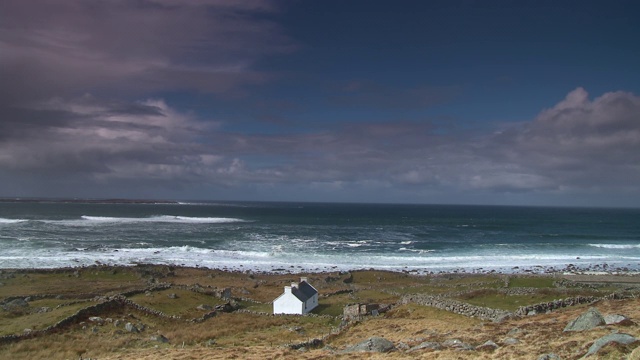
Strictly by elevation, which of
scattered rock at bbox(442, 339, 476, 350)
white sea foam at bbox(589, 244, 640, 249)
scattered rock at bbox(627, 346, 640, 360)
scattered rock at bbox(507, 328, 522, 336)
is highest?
scattered rock at bbox(627, 346, 640, 360)

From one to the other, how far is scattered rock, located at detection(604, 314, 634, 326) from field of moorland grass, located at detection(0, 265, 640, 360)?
3.34 ft

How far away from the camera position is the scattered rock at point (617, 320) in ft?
60.5

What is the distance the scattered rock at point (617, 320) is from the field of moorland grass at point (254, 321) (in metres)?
1.02

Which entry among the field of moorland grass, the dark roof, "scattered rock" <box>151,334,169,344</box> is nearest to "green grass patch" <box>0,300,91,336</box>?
the field of moorland grass

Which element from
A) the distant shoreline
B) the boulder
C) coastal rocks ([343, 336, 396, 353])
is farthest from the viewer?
the distant shoreline

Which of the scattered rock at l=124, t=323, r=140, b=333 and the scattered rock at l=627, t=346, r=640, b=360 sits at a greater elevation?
the scattered rock at l=627, t=346, r=640, b=360

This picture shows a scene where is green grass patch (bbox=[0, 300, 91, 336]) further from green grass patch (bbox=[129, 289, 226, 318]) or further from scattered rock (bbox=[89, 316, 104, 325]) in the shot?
green grass patch (bbox=[129, 289, 226, 318])

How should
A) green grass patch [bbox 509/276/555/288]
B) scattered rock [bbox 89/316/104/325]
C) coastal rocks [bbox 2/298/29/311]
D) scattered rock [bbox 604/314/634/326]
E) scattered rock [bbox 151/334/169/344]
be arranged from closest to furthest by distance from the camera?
scattered rock [bbox 604/314/634/326] < scattered rock [bbox 151/334/169/344] < scattered rock [bbox 89/316/104/325] < coastal rocks [bbox 2/298/29/311] < green grass patch [bbox 509/276/555/288]

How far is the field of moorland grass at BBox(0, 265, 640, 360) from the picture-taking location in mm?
22094

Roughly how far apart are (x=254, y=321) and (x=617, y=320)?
2414cm

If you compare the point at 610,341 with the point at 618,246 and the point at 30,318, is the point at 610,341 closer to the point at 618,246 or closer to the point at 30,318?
the point at 30,318

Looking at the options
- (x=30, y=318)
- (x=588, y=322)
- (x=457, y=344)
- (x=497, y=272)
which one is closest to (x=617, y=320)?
(x=588, y=322)

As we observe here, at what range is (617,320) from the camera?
1955cm


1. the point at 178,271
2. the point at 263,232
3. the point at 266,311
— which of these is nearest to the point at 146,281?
the point at 178,271
